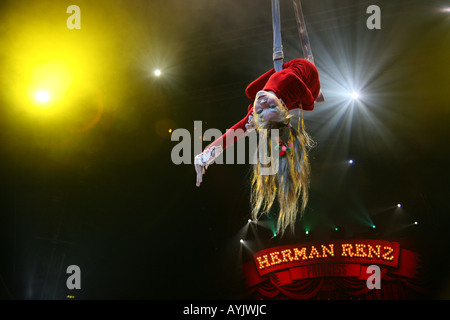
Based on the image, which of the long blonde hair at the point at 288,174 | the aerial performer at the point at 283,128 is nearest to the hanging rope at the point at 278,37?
the aerial performer at the point at 283,128

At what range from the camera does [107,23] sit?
13.1 ft

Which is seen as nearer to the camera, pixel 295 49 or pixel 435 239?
pixel 295 49

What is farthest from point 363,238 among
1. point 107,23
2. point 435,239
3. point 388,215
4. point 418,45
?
point 107,23

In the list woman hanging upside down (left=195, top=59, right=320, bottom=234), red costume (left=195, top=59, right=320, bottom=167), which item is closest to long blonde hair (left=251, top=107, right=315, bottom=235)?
woman hanging upside down (left=195, top=59, right=320, bottom=234)

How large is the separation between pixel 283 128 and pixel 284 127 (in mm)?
13

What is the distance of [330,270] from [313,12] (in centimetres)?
580

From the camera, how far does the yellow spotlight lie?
4191 millimetres

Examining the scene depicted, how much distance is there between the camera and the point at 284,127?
2.01 m

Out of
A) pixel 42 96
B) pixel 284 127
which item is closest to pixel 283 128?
pixel 284 127

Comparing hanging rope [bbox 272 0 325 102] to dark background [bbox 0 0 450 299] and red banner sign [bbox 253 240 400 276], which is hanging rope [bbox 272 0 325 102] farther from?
red banner sign [bbox 253 240 400 276]

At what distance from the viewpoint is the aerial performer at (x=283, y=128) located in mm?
1911

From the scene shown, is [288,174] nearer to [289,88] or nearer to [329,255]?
[289,88]

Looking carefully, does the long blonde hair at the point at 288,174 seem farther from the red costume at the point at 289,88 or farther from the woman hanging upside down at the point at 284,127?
the red costume at the point at 289,88

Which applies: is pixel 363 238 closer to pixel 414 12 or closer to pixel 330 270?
pixel 330 270
